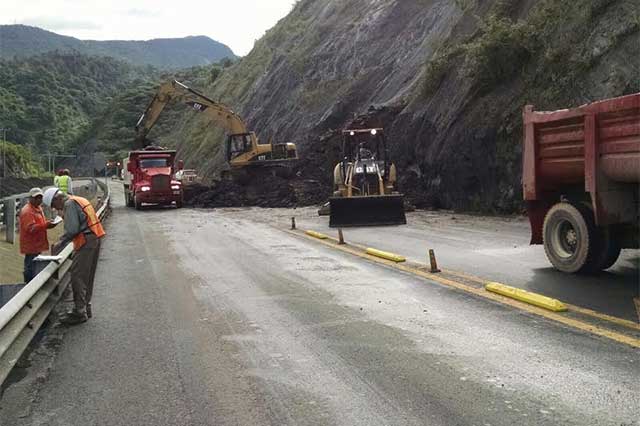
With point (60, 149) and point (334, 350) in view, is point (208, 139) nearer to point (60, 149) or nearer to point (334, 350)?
point (334, 350)

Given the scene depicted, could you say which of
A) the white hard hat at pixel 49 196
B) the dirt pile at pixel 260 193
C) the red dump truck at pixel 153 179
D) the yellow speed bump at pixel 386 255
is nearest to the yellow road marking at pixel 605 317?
the yellow speed bump at pixel 386 255

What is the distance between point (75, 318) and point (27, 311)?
1074 millimetres

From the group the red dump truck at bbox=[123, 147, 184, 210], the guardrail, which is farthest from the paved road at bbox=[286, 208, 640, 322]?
the red dump truck at bbox=[123, 147, 184, 210]

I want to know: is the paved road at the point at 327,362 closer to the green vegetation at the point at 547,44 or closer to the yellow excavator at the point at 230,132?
the green vegetation at the point at 547,44

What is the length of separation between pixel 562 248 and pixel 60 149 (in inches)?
5128

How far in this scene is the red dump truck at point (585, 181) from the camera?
7.66m

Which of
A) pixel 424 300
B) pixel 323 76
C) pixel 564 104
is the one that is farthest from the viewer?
pixel 323 76

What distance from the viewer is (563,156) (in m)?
8.84

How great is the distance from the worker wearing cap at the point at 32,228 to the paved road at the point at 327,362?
144 centimetres

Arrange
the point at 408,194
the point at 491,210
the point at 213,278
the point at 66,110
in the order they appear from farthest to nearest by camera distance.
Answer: the point at 66,110
the point at 408,194
the point at 491,210
the point at 213,278

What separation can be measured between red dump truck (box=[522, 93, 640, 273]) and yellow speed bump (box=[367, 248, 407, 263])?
2.16 m

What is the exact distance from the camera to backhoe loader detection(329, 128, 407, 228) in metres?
18.1

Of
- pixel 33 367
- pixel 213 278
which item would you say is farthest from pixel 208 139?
pixel 33 367

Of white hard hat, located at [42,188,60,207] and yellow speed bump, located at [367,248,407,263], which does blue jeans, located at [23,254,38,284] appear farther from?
yellow speed bump, located at [367,248,407,263]
